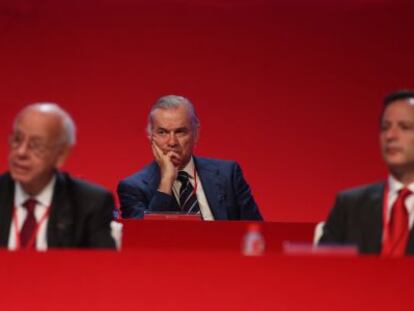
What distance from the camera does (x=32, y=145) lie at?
2.86 metres

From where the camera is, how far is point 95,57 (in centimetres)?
605

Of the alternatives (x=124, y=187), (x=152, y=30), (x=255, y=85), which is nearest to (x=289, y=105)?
(x=255, y=85)

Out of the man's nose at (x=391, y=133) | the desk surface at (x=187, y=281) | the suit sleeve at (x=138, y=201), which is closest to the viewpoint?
the desk surface at (x=187, y=281)

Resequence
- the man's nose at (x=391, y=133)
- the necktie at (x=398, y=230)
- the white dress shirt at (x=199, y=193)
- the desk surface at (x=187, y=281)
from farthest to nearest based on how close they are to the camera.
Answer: the white dress shirt at (x=199, y=193) < the man's nose at (x=391, y=133) < the necktie at (x=398, y=230) < the desk surface at (x=187, y=281)

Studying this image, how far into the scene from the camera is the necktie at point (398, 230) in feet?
9.26

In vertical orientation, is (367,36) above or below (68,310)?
above

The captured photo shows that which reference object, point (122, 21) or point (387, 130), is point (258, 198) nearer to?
point (122, 21)

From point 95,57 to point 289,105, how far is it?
3.64 ft

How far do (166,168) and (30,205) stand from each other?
1.51 m

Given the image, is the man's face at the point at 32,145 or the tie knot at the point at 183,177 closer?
the man's face at the point at 32,145

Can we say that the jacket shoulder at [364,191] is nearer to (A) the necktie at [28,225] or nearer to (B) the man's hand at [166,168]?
(A) the necktie at [28,225]

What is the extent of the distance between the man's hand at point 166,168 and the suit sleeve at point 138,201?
0.13 feet

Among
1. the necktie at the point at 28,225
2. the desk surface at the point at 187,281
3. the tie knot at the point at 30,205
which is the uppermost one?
the tie knot at the point at 30,205

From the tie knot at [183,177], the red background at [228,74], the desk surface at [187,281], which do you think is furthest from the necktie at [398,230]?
the red background at [228,74]
